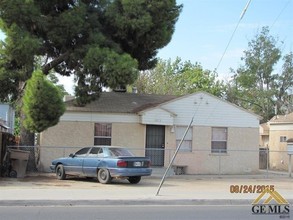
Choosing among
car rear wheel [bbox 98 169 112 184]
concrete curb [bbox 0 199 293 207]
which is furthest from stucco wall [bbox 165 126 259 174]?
concrete curb [bbox 0 199 293 207]

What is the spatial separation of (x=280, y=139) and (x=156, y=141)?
11.5 metres

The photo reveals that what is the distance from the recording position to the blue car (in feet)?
59.5

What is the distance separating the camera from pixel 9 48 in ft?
66.5

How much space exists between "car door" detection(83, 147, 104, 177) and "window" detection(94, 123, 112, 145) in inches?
235

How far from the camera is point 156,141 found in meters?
26.1

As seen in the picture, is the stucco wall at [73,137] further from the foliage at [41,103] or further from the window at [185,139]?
the foliage at [41,103]

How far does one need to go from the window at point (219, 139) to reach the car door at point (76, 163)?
952 centimetres

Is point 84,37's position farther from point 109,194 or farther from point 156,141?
point 109,194

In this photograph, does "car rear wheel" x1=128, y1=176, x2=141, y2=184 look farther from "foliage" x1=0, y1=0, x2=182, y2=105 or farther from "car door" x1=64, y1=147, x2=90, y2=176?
"foliage" x1=0, y1=0, x2=182, y2=105

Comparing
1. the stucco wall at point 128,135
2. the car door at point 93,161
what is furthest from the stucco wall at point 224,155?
the car door at point 93,161

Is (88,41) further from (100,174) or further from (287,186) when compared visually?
(287,186)

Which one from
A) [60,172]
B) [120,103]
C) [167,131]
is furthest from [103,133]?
[60,172]

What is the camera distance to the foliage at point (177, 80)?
47.2 metres

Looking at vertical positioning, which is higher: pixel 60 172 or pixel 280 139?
pixel 280 139
